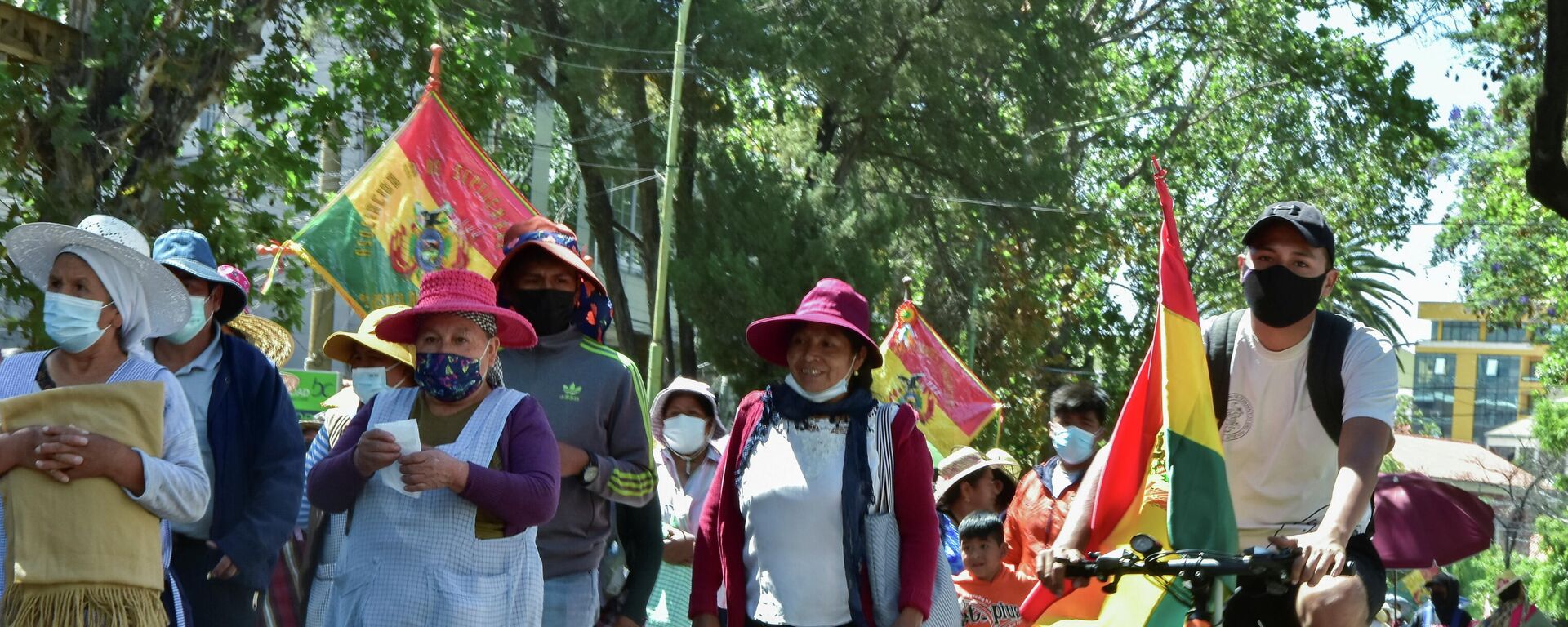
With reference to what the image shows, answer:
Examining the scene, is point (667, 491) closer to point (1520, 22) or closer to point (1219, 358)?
point (1219, 358)

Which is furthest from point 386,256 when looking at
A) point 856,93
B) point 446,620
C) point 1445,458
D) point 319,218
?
point 1445,458

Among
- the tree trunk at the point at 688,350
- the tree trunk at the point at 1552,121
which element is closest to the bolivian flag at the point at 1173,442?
the tree trunk at the point at 1552,121

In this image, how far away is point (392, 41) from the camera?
49.0ft

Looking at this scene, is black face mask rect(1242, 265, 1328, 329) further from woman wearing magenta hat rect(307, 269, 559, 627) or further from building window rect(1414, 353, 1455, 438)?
building window rect(1414, 353, 1455, 438)

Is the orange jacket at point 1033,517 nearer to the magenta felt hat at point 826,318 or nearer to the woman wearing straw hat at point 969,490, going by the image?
the woman wearing straw hat at point 969,490

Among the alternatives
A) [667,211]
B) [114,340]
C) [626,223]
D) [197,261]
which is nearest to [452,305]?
[114,340]

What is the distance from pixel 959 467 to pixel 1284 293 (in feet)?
19.4

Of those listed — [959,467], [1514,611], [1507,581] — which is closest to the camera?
[959,467]

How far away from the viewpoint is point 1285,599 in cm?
489

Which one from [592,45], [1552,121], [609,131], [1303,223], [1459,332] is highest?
[592,45]

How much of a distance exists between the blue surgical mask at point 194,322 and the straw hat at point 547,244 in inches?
34.5

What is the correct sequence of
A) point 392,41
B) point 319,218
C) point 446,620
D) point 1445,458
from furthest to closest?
point 1445,458, point 392,41, point 319,218, point 446,620

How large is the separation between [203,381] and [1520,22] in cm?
1330

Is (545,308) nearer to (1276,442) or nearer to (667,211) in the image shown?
(1276,442)
